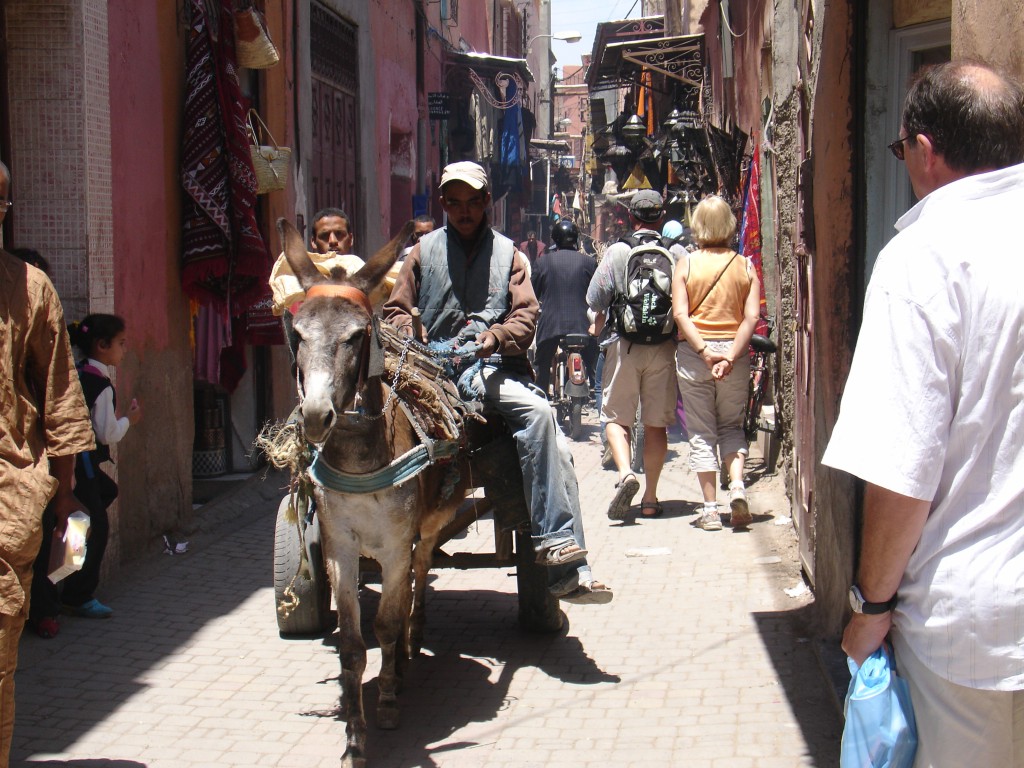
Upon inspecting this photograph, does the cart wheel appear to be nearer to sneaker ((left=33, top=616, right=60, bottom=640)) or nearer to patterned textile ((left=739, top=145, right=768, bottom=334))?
sneaker ((left=33, top=616, right=60, bottom=640))

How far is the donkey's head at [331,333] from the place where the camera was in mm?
3805

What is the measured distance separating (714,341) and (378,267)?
416 cm

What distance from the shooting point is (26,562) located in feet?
11.7

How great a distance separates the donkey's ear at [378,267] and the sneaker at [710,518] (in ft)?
14.3

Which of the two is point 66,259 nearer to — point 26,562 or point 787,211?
point 26,562

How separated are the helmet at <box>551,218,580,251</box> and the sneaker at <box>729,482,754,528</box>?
463 centimetres

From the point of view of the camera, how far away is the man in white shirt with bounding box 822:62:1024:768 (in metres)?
2.23

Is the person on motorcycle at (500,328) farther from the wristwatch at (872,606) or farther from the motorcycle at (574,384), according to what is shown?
the motorcycle at (574,384)

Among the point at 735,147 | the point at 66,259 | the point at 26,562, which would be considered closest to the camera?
the point at 26,562

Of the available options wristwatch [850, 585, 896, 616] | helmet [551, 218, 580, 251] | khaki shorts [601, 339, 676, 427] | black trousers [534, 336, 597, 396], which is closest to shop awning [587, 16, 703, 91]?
→ helmet [551, 218, 580, 251]

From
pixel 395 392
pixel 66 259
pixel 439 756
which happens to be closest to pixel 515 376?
pixel 395 392

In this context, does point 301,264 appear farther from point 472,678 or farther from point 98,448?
point 98,448

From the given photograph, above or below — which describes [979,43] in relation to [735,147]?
below

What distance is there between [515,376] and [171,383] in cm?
340
